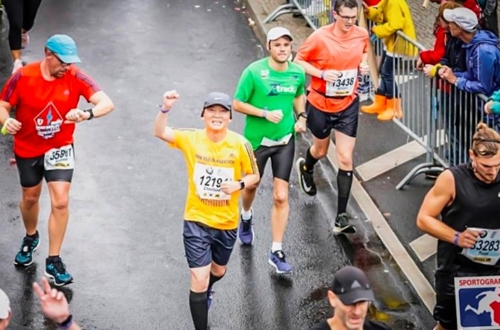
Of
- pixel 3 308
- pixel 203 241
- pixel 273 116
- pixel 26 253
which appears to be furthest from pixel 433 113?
pixel 3 308

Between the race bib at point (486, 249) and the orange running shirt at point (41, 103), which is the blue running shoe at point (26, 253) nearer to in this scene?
the orange running shirt at point (41, 103)

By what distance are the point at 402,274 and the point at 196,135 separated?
2582mm

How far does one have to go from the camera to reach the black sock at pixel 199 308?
29.1 ft

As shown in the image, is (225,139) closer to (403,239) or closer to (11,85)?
(11,85)

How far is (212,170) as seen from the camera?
8.85m

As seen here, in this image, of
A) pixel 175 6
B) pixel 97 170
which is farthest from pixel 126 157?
pixel 175 6

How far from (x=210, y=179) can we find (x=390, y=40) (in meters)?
4.99

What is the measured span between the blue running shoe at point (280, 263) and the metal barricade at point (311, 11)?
19.0 feet

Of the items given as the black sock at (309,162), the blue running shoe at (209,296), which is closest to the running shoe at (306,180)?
the black sock at (309,162)

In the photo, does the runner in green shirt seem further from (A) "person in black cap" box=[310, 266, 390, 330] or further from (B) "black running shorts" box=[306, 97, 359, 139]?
(A) "person in black cap" box=[310, 266, 390, 330]

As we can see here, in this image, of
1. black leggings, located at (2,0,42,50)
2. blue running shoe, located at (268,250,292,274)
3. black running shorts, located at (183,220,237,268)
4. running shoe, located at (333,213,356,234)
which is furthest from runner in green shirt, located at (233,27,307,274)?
black leggings, located at (2,0,42,50)

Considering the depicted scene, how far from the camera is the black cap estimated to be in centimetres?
641

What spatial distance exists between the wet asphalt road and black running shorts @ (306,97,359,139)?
98 cm

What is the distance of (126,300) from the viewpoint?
32.3ft
